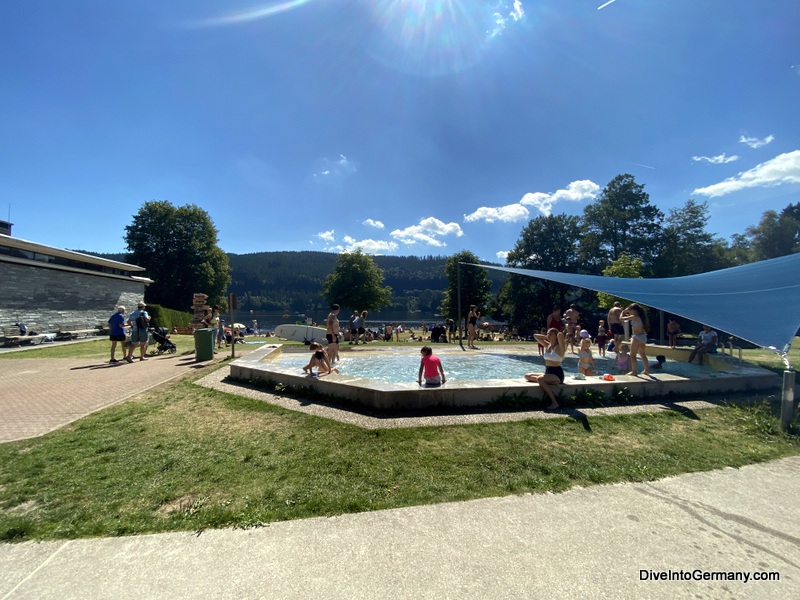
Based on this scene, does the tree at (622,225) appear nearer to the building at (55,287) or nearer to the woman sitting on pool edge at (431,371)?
the woman sitting on pool edge at (431,371)

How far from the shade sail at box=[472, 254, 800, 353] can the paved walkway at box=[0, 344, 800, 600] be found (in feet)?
14.3

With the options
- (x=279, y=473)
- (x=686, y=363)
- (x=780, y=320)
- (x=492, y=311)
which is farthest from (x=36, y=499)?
(x=492, y=311)

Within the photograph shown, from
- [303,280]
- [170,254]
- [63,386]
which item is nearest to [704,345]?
[63,386]

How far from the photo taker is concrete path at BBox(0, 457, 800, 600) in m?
2.24

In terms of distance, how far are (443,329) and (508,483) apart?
1752 cm

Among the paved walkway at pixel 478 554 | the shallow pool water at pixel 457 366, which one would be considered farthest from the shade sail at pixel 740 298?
the paved walkway at pixel 478 554

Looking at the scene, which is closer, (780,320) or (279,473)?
(279,473)

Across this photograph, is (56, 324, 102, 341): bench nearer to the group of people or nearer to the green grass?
the group of people

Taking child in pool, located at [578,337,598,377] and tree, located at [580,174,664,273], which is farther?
tree, located at [580,174,664,273]

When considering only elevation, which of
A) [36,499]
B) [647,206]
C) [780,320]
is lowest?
[36,499]

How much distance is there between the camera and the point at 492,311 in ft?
141

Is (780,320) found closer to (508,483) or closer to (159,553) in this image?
(508,483)

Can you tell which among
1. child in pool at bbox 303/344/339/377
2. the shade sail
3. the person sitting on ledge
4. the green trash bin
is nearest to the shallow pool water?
the person sitting on ledge

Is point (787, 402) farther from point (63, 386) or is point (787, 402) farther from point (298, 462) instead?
point (63, 386)
